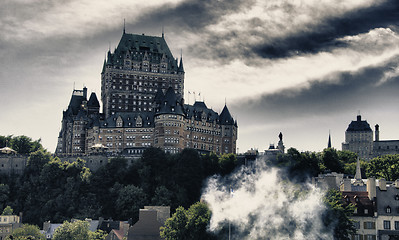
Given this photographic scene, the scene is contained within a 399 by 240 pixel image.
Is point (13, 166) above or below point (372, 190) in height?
above

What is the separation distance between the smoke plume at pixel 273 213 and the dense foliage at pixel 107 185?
148 feet

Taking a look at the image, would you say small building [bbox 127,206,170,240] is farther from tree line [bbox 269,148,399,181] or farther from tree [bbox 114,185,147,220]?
tree line [bbox 269,148,399,181]

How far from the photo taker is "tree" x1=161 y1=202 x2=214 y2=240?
4978 inches

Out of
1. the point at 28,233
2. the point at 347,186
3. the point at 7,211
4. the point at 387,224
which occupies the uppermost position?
the point at 347,186

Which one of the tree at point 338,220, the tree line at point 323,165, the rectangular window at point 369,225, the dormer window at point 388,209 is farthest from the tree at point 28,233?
the dormer window at point 388,209

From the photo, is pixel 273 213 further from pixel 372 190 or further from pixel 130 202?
pixel 130 202

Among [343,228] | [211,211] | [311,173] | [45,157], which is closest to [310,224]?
[343,228]

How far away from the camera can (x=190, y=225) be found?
128 meters

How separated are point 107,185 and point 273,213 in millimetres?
79992

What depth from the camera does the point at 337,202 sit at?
12219cm

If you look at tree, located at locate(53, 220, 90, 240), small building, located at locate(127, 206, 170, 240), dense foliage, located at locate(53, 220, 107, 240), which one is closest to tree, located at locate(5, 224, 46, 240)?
dense foliage, located at locate(53, 220, 107, 240)

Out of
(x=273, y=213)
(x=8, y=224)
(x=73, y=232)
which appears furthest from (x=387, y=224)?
(x=8, y=224)

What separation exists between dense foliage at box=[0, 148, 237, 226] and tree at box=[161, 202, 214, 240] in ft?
120

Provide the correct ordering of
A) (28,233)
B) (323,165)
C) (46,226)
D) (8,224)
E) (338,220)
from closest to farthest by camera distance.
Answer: (338,220), (28,233), (46,226), (8,224), (323,165)
